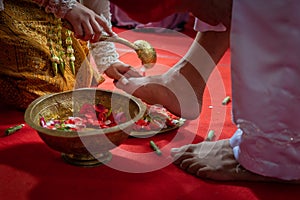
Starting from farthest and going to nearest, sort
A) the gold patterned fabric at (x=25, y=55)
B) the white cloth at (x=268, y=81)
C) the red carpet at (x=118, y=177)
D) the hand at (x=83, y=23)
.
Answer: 1. the gold patterned fabric at (x=25, y=55)
2. the hand at (x=83, y=23)
3. the red carpet at (x=118, y=177)
4. the white cloth at (x=268, y=81)

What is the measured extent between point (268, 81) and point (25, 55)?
80cm

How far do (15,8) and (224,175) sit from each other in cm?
83

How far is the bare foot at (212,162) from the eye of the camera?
103cm

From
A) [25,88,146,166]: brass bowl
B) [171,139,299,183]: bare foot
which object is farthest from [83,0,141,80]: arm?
[171,139,299,183]: bare foot

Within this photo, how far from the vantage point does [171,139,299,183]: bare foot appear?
3.39ft

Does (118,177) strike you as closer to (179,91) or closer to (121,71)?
(179,91)

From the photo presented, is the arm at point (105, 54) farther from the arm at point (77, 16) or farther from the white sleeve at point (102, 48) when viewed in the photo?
the arm at point (77, 16)

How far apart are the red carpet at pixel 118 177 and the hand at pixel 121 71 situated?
0.27m

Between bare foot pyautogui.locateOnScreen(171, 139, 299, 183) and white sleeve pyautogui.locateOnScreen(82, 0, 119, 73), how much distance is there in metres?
0.48

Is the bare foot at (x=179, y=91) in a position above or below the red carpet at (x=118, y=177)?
above

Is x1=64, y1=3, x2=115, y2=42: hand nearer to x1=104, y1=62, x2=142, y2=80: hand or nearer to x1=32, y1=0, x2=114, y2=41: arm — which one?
x1=32, y1=0, x2=114, y2=41: arm

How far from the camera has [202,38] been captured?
1.24 m

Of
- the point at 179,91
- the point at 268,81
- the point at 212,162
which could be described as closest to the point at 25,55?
the point at 179,91

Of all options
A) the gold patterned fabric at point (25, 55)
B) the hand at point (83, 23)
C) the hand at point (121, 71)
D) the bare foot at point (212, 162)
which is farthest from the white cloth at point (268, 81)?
the gold patterned fabric at point (25, 55)
